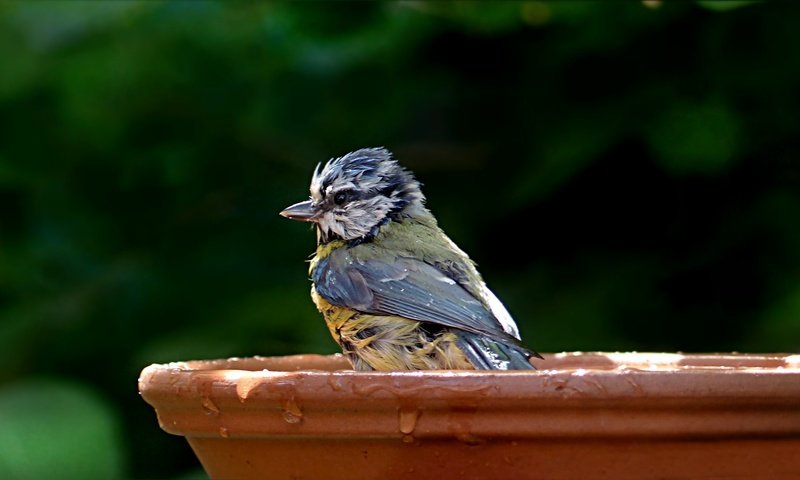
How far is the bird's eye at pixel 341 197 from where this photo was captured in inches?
122

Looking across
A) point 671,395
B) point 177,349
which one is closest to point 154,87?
point 177,349

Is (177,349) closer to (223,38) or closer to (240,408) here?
(223,38)

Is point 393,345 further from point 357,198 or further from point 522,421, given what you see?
point 522,421

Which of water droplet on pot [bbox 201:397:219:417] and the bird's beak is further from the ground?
the bird's beak

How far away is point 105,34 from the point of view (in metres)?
3.97

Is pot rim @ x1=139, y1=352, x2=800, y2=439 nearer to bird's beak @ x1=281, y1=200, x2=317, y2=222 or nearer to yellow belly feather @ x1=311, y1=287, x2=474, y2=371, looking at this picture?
yellow belly feather @ x1=311, y1=287, x2=474, y2=371

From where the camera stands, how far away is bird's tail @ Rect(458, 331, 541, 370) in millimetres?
2258

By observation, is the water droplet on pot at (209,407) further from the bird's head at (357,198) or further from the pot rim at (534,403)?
the bird's head at (357,198)

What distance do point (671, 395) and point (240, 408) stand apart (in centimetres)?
68

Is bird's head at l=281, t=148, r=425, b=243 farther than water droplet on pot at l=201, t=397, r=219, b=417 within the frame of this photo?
Yes

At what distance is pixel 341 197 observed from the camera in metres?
3.10

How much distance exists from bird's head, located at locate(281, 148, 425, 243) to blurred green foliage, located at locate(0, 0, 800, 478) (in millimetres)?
584

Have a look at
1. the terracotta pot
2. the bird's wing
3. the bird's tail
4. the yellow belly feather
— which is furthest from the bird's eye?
the terracotta pot

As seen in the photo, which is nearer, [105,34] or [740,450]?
[740,450]
